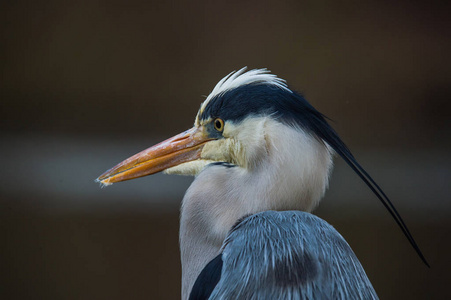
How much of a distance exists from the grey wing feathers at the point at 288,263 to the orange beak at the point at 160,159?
0.25 m

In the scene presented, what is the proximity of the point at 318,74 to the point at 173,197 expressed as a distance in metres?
0.74

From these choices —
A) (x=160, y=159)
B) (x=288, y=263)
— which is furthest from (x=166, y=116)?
(x=288, y=263)

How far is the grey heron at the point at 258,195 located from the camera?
2.57ft

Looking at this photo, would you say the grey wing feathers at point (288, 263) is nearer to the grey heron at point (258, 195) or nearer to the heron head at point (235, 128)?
the grey heron at point (258, 195)

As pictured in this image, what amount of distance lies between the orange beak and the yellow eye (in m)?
0.05

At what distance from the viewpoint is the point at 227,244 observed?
2.83 ft

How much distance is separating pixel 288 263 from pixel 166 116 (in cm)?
129

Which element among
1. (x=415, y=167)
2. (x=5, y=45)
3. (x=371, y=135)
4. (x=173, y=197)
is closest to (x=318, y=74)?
(x=371, y=135)

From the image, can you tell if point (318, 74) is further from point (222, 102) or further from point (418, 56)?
point (222, 102)

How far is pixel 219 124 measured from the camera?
1011 millimetres

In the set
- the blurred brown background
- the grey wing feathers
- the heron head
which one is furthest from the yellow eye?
the blurred brown background

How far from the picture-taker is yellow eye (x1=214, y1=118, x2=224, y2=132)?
1.00 metres

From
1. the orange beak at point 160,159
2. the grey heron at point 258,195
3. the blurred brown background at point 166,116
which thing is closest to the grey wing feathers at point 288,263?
the grey heron at point 258,195

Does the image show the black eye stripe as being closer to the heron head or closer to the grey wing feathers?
the heron head
